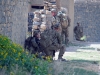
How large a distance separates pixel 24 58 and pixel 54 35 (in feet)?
12.3

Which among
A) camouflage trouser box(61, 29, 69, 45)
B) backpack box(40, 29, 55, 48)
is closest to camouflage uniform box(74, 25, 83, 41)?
camouflage trouser box(61, 29, 69, 45)

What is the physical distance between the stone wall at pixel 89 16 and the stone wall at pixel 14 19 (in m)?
16.9

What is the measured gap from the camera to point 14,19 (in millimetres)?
13367

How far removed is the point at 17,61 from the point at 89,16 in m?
22.1

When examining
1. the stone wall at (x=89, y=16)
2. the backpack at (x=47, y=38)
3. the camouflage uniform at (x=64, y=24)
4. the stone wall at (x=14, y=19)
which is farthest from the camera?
the stone wall at (x=89, y=16)

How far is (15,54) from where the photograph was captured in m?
10.4

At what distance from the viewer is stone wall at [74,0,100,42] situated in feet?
104

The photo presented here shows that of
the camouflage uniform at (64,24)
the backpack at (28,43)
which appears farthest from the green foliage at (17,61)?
the camouflage uniform at (64,24)

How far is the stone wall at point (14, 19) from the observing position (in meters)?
12.1

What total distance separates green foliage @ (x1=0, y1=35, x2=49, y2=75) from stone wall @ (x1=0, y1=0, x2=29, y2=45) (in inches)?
57.8

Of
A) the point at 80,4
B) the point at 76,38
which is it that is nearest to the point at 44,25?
the point at 76,38

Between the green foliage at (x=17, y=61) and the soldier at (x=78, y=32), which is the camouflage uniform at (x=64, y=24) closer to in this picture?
the soldier at (x=78, y=32)

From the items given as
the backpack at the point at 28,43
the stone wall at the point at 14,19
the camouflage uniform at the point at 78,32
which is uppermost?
the stone wall at the point at 14,19

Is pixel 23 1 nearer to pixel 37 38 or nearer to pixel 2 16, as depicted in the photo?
pixel 37 38
